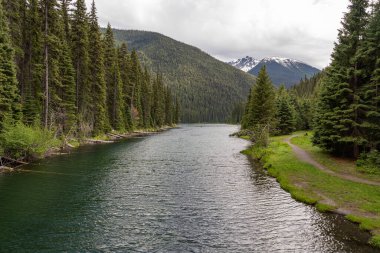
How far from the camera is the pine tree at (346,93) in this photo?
33594mm

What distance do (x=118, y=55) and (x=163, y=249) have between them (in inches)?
2985

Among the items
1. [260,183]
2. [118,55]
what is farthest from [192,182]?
[118,55]

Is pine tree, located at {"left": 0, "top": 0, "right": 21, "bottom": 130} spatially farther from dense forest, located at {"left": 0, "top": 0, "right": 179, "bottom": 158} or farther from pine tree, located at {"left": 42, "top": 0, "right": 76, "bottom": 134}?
pine tree, located at {"left": 42, "top": 0, "right": 76, "bottom": 134}

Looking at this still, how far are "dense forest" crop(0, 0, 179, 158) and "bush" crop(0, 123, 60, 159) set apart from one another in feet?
0.32

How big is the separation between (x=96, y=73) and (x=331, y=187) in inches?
2068

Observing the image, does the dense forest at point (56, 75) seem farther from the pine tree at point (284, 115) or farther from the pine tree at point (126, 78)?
the pine tree at point (284, 115)

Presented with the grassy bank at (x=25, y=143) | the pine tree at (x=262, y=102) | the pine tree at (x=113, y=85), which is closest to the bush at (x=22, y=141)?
the grassy bank at (x=25, y=143)

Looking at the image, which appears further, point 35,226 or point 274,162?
point 274,162

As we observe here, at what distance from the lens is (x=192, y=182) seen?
29141mm

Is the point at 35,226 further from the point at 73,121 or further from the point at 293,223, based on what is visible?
the point at 73,121

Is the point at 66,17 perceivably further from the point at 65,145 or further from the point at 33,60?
the point at 65,145

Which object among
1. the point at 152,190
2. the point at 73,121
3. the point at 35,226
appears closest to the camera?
the point at 35,226

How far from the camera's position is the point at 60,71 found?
52938 mm

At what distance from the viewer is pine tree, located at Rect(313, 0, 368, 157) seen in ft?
110
